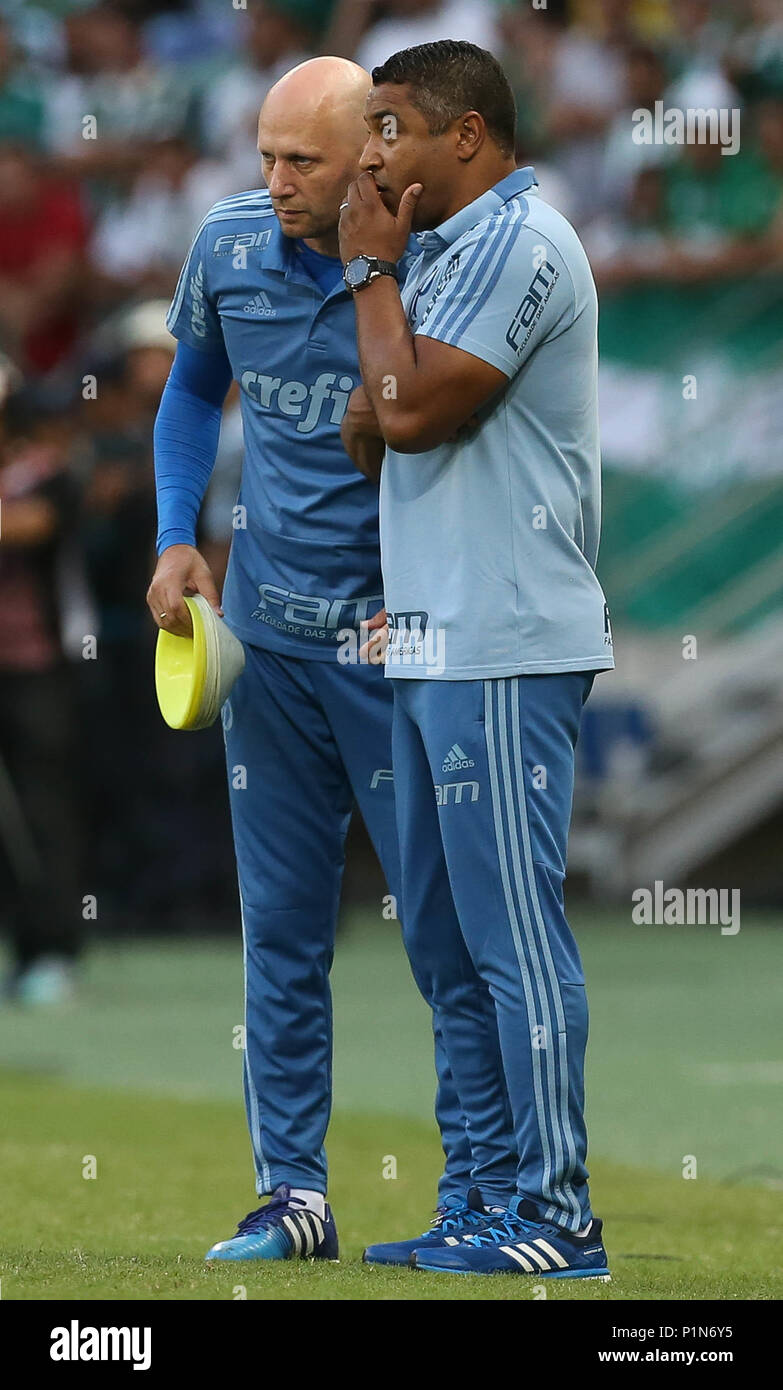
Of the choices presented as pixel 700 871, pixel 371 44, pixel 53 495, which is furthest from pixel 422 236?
pixel 371 44

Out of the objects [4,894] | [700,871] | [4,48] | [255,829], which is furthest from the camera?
[4,48]

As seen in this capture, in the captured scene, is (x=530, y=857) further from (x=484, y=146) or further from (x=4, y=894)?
(x=4, y=894)

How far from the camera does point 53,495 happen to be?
10.2 m

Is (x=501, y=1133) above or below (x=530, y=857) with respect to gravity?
below

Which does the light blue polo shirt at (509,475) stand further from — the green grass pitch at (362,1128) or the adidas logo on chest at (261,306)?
the green grass pitch at (362,1128)

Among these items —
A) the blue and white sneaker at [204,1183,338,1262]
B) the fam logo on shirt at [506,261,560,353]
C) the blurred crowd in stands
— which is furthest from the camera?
the blurred crowd in stands

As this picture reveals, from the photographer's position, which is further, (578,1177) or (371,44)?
(371,44)

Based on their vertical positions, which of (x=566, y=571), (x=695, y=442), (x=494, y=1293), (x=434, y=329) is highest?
(x=695, y=442)

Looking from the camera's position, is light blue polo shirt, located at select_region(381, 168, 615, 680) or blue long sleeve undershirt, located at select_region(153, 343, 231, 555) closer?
light blue polo shirt, located at select_region(381, 168, 615, 680)

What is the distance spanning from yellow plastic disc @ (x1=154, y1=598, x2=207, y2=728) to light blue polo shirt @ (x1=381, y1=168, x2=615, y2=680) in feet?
1.54

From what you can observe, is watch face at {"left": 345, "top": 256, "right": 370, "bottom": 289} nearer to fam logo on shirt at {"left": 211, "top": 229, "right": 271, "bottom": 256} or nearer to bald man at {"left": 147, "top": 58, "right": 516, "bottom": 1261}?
bald man at {"left": 147, "top": 58, "right": 516, "bottom": 1261}

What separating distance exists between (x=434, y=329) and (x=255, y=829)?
1.22 metres

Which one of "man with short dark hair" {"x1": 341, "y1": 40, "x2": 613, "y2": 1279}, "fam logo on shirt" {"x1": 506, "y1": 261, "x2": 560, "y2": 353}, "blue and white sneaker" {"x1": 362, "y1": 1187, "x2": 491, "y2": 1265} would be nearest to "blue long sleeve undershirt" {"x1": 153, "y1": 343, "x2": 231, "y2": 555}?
"man with short dark hair" {"x1": 341, "y1": 40, "x2": 613, "y2": 1279}

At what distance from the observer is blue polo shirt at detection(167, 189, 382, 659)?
4.53m
